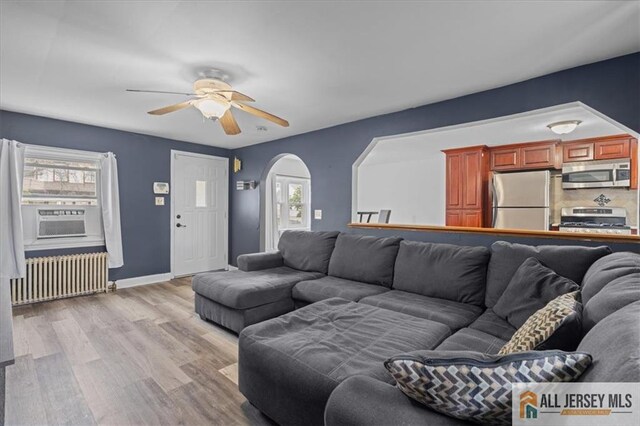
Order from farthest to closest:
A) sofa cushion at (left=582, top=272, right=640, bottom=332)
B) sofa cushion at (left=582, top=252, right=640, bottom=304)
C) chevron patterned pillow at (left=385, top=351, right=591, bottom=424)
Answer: sofa cushion at (left=582, top=252, right=640, bottom=304) → sofa cushion at (left=582, top=272, right=640, bottom=332) → chevron patterned pillow at (left=385, top=351, right=591, bottom=424)

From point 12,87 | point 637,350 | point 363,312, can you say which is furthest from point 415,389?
point 12,87

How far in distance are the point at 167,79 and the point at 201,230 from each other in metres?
3.33

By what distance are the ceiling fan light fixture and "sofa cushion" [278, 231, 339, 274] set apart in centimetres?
175

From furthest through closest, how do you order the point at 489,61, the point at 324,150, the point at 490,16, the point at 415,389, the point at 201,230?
the point at 201,230
the point at 324,150
the point at 489,61
the point at 490,16
the point at 415,389

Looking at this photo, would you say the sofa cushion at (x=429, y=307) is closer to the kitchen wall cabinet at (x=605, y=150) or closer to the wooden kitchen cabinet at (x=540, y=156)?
the wooden kitchen cabinet at (x=540, y=156)

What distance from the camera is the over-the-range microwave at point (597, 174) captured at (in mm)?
4430

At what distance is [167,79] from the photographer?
107 inches

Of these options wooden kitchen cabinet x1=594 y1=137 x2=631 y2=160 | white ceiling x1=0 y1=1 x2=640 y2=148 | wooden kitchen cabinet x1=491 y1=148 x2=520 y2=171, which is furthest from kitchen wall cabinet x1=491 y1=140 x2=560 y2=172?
white ceiling x1=0 y1=1 x2=640 y2=148

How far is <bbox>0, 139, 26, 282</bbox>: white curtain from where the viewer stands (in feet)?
11.7

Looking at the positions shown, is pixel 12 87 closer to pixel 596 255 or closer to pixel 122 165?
pixel 122 165

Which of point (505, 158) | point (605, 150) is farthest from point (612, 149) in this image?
point (505, 158)

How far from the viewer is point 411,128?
11.7ft

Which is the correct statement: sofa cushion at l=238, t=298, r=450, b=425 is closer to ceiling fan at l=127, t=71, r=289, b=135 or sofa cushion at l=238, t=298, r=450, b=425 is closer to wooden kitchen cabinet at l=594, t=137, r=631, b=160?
ceiling fan at l=127, t=71, r=289, b=135

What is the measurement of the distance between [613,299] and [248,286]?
2546mm
